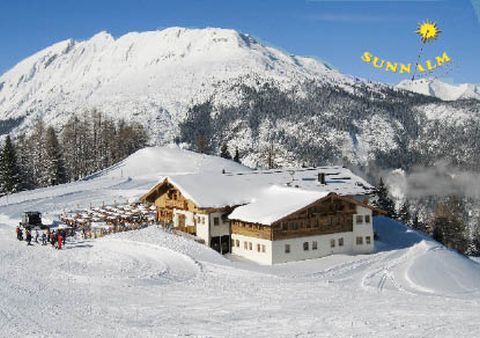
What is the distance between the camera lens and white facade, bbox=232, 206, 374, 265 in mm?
44719

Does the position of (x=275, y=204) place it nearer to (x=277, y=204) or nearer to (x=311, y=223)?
(x=277, y=204)

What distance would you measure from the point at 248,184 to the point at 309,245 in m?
10.3

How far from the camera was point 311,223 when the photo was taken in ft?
154

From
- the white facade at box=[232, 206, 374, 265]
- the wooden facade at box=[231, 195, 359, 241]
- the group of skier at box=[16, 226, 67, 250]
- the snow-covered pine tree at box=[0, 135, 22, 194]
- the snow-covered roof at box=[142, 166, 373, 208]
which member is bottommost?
the white facade at box=[232, 206, 374, 265]

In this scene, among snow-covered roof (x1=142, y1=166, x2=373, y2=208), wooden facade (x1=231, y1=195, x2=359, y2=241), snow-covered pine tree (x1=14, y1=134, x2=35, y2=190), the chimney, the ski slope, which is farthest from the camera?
snow-covered pine tree (x1=14, y1=134, x2=35, y2=190)

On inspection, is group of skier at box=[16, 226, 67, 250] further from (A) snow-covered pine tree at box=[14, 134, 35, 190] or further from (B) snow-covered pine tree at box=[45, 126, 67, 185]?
A: (B) snow-covered pine tree at box=[45, 126, 67, 185]

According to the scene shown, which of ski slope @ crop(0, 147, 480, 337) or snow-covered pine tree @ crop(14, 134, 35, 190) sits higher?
snow-covered pine tree @ crop(14, 134, 35, 190)

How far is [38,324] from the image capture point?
26.6 m

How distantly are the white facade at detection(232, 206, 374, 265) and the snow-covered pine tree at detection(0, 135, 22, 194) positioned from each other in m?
50.3

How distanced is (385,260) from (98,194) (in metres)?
41.6

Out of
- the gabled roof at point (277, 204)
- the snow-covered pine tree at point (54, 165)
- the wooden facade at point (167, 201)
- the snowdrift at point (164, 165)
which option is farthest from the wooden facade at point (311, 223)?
the snow-covered pine tree at point (54, 165)

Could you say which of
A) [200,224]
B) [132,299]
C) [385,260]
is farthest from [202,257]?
[385,260]

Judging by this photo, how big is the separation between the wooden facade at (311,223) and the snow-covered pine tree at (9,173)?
5010cm

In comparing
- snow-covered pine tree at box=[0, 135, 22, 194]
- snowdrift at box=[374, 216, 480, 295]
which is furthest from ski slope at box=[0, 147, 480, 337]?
snow-covered pine tree at box=[0, 135, 22, 194]
